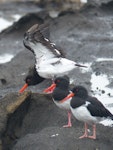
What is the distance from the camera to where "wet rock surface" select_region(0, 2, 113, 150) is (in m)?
8.68

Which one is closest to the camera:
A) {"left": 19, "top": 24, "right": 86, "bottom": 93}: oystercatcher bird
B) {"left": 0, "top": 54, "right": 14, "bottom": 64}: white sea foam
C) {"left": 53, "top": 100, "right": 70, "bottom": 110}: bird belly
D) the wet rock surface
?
the wet rock surface

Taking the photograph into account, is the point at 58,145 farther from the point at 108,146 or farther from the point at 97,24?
the point at 97,24

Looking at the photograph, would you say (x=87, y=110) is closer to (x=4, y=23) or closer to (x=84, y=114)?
(x=84, y=114)

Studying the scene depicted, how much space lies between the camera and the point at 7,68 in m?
14.2

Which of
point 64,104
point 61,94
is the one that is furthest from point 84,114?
point 61,94

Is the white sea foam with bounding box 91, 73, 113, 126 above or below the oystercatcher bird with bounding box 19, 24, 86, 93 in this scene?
below

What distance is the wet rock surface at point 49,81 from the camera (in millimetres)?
8680

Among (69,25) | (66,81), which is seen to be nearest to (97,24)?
(69,25)

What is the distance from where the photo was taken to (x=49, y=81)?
12891 millimetres

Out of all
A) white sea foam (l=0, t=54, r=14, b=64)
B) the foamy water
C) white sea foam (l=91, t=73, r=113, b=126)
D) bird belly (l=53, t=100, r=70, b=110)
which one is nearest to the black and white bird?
white sea foam (l=91, t=73, r=113, b=126)

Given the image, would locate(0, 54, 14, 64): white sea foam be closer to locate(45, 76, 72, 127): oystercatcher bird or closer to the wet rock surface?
the wet rock surface

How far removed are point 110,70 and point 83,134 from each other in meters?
4.89

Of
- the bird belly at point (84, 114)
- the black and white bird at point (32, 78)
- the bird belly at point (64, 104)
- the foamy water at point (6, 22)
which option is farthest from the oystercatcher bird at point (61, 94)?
the foamy water at point (6, 22)

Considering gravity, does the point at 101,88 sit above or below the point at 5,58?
above
